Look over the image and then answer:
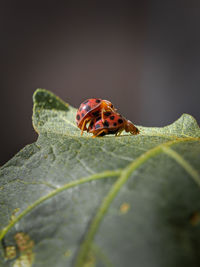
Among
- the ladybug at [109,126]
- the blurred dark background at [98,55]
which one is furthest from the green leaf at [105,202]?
the blurred dark background at [98,55]

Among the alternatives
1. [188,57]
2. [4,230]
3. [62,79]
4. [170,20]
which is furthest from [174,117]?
[4,230]

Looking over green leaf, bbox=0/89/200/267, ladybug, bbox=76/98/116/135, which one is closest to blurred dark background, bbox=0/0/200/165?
ladybug, bbox=76/98/116/135

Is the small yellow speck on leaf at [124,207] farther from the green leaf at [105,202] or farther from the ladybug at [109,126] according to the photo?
the ladybug at [109,126]

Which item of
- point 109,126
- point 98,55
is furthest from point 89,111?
point 98,55

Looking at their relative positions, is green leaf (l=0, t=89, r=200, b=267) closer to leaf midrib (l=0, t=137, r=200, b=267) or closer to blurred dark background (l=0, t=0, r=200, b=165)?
leaf midrib (l=0, t=137, r=200, b=267)

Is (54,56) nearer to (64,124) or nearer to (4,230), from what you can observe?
(64,124)

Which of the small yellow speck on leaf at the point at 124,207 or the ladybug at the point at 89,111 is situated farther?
the ladybug at the point at 89,111

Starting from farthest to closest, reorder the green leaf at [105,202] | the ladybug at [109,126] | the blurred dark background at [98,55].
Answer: the blurred dark background at [98,55] < the ladybug at [109,126] < the green leaf at [105,202]
